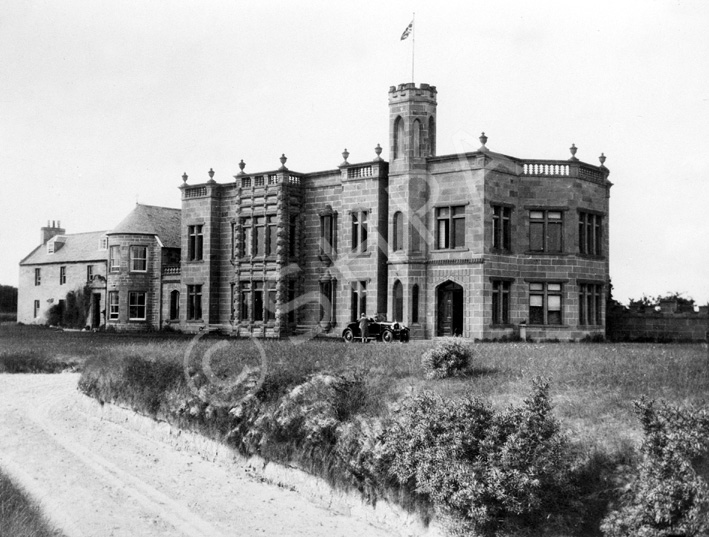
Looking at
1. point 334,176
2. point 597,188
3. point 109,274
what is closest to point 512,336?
point 597,188

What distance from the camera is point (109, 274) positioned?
51906 mm

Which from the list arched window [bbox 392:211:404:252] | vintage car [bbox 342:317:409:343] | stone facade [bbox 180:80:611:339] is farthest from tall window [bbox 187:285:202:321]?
vintage car [bbox 342:317:409:343]

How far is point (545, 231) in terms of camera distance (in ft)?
115

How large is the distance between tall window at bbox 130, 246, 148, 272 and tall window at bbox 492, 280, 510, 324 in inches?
1039

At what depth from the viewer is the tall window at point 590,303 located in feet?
117

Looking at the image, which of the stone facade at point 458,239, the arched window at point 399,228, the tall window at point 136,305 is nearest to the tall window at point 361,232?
the stone facade at point 458,239

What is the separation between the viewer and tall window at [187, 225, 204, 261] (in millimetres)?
46219

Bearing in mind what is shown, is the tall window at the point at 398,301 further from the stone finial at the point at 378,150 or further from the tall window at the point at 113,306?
the tall window at the point at 113,306

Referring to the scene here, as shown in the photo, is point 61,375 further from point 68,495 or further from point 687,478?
point 687,478

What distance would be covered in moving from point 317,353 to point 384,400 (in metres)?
5.18

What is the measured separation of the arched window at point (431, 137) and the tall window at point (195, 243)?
1685cm

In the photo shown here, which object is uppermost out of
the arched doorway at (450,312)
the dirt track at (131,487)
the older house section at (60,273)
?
the older house section at (60,273)

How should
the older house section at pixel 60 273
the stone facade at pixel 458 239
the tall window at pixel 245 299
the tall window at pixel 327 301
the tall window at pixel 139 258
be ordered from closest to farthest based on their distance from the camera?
the stone facade at pixel 458 239, the tall window at pixel 327 301, the tall window at pixel 245 299, the tall window at pixel 139 258, the older house section at pixel 60 273

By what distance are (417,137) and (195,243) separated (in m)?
17.3
